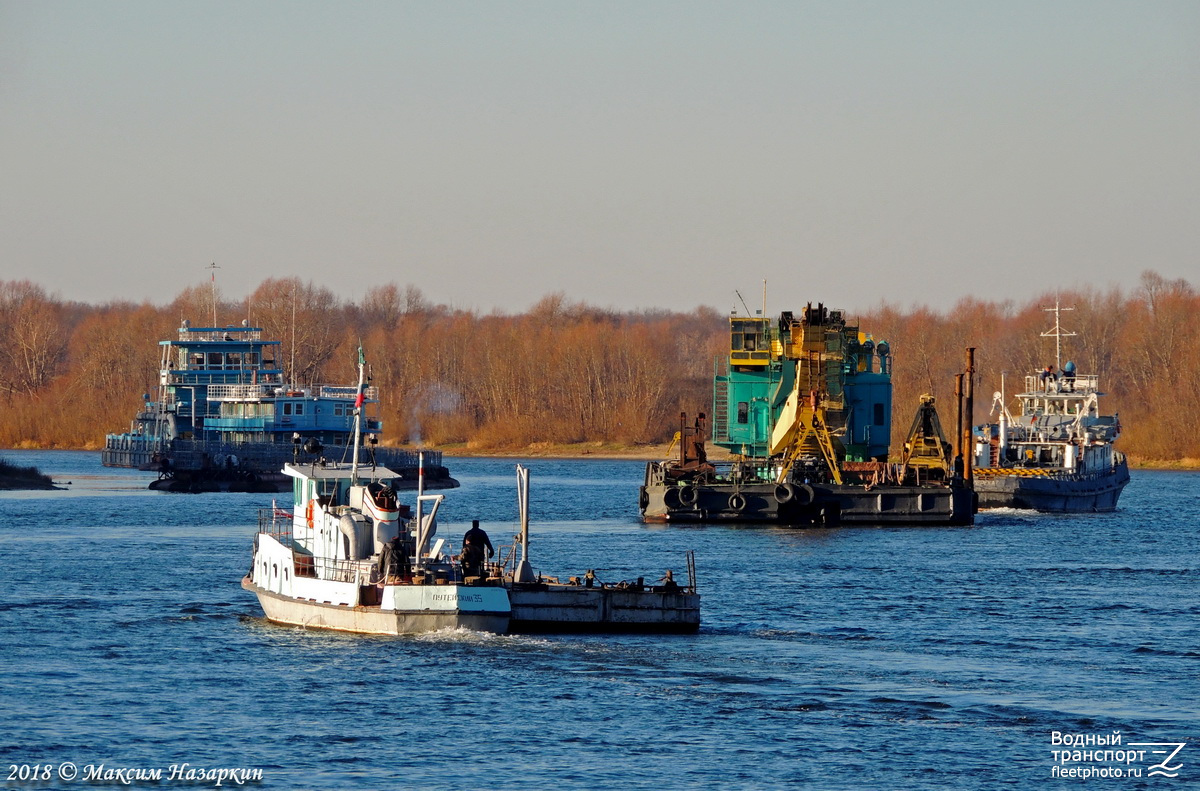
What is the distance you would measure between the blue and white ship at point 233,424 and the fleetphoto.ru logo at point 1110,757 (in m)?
66.4

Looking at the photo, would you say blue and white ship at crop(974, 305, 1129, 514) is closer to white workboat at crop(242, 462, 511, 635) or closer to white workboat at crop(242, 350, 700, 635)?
white workboat at crop(242, 350, 700, 635)

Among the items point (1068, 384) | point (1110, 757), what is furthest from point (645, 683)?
point (1068, 384)

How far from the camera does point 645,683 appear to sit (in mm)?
31094

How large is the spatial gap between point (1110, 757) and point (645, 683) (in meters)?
8.40

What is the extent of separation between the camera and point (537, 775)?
25562 mm

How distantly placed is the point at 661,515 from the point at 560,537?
7889 millimetres

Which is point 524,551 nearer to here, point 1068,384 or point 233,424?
point 1068,384

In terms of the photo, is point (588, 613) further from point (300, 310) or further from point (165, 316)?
point (165, 316)

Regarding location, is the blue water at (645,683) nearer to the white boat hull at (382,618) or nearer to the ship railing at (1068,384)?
the white boat hull at (382,618)

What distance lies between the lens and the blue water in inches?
1029

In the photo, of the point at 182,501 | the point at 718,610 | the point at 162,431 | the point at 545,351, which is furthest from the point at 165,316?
the point at 718,610

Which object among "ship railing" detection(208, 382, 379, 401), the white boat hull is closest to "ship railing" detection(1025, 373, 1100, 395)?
"ship railing" detection(208, 382, 379, 401)

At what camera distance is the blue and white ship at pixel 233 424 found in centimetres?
10344

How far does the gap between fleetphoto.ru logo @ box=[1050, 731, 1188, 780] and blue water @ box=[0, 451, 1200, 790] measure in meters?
0.22
